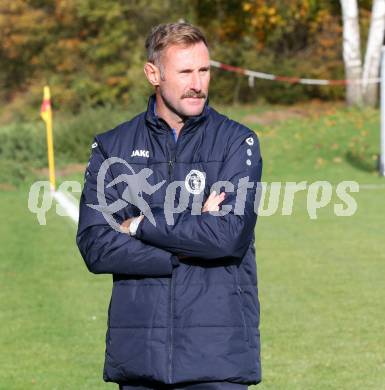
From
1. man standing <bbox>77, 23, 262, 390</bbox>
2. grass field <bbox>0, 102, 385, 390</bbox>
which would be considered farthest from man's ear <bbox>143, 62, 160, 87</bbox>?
grass field <bbox>0, 102, 385, 390</bbox>

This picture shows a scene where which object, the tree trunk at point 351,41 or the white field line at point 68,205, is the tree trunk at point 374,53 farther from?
the white field line at point 68,205

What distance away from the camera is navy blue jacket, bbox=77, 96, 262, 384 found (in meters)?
4.46

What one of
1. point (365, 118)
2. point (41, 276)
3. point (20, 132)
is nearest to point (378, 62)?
point (365, 118)

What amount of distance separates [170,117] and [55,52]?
160 feet

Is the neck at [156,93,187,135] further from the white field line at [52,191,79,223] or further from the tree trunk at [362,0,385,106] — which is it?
the tree trunk at [362,0,385,106]

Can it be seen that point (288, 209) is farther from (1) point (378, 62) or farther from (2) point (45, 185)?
(1) point (378, 62)

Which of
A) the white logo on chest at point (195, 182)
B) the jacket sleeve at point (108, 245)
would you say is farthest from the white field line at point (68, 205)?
the white logo on chest at point (195, 182)

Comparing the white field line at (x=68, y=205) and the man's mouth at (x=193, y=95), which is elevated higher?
the man's mouth at (x=193, y=95)

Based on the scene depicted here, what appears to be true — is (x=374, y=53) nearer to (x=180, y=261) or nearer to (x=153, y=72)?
(x=153, y=72)

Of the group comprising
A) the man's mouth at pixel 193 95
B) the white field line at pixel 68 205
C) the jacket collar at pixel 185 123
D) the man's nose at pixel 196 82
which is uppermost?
the man's nose at pixel 196 82

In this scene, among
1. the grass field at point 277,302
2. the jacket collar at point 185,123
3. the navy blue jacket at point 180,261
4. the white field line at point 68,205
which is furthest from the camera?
the white field line at point 68,205

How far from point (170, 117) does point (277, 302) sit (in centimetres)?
681

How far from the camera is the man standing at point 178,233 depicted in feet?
14.7

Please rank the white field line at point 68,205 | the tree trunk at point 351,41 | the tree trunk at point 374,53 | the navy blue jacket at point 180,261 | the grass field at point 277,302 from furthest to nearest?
1. the tree trunk at point 351,41
2. the tree trunk at point 374,53
3. the white field line at point 68,205
4. the grass field at point 277,302
5. the navy blue jacket at point 180,261
